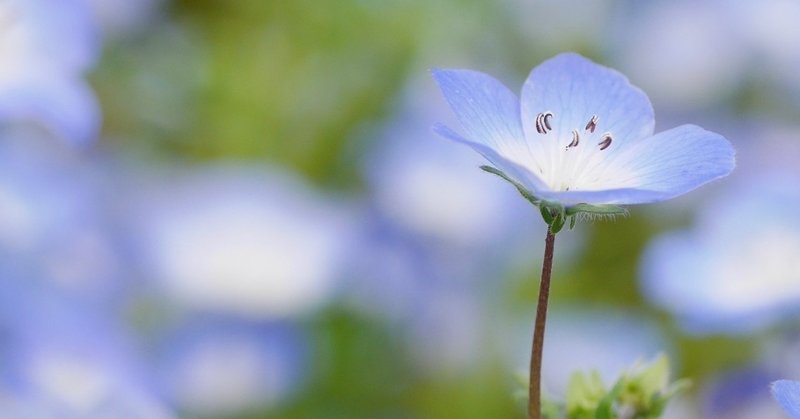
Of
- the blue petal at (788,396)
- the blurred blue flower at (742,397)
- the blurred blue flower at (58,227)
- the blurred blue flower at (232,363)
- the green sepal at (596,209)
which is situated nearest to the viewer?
the blue petal at (788,396)

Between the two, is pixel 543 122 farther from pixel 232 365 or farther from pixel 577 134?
pixel 232 365

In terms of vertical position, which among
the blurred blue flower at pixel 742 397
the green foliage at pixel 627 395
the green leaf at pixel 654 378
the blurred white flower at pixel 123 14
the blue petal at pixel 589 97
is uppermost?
the blurred white flower at pixel 123 14

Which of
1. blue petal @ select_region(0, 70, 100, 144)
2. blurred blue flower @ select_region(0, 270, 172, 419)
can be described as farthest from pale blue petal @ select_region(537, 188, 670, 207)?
blue petal @ select_region(0, 70, 100, 144)

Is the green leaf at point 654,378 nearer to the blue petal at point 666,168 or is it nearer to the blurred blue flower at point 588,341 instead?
the blue petal at point 666,168

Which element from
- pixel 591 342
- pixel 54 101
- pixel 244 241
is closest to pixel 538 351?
pixel 54 101

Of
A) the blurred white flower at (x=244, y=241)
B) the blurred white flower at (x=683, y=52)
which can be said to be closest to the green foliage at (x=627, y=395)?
the blurred white flower at (x=244, y=241)

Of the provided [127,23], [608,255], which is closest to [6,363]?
[608,255]
